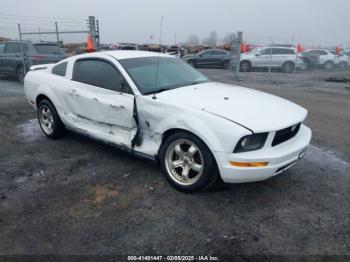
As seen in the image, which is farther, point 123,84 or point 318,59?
point 318,59

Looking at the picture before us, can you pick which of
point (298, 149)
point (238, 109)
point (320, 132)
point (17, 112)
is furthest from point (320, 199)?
point (17, 112)

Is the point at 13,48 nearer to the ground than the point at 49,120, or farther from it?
farther from it

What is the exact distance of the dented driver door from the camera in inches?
158

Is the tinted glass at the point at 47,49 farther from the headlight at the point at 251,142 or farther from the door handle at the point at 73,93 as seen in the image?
the headlight at the point at 251,142

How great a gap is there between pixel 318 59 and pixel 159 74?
1979 cm

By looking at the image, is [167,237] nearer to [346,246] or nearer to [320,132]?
[346,246]

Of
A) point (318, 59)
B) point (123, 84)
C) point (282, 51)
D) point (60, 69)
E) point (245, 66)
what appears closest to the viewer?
point (123, 84)

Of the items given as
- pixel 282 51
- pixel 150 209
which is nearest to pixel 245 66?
pixel 282 51

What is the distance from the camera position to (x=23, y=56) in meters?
10.7

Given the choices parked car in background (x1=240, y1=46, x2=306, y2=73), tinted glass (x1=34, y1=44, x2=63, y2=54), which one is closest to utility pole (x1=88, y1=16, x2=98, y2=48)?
tinted glass (x1=34, y1=44, x2=63, y2=54)

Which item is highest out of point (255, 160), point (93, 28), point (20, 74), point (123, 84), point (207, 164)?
point (93, 28)

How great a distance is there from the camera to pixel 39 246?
272cm

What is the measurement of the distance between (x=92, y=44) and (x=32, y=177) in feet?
24.5

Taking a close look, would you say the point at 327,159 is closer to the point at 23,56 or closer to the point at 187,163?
the point at 187,163
